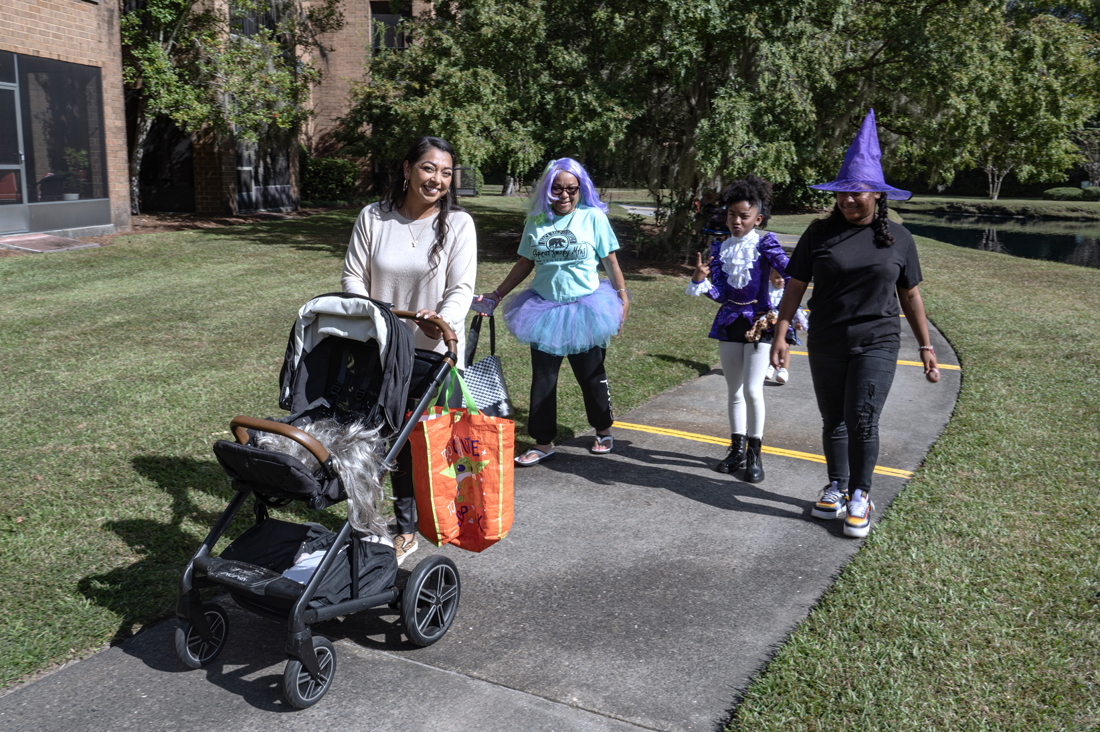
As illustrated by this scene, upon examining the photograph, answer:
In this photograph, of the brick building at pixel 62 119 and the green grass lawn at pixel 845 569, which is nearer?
the green grass lawn at pixel 845 569

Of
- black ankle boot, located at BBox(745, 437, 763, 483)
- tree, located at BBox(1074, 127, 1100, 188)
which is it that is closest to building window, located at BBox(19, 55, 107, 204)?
black ankle boot, located at BBox(745, 437, 763, 483)

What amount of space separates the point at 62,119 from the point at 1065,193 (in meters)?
54.0

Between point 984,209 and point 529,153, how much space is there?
133 feet

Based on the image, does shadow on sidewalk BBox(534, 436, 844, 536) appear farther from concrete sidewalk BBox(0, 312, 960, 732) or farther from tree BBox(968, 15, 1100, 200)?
tree BBox(968, 15, 1100, 200)

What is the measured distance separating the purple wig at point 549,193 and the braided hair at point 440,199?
1327mm

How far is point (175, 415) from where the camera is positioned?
6.57 meters

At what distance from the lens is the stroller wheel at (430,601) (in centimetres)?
349

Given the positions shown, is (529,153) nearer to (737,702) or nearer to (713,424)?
(713,424)

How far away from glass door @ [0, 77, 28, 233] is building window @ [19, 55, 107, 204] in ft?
0.55

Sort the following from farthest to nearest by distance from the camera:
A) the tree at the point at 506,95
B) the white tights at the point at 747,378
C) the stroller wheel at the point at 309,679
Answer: the tree at the point at 506,95 < the white tights at the point at 747,378 < the stroller wheel at the point at 309,679

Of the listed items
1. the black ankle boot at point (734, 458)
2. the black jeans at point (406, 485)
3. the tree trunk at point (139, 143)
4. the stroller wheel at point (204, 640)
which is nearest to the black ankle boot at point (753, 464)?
the black ankle boot at point (734, 458)

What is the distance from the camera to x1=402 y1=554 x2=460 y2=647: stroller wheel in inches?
137

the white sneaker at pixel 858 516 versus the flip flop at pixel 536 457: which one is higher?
the white sneaker at pixel 858 516

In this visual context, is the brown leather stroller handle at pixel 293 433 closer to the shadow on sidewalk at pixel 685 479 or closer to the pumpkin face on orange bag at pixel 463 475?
the pumpkin face on orange bag at pixel 463 475
